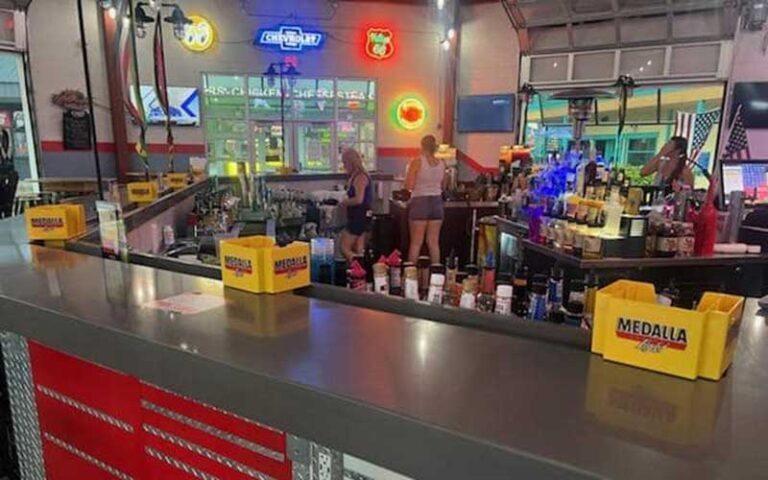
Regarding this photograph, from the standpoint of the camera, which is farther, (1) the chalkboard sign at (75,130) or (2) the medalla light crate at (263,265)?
(1) the chalkboard sign at (75,130)

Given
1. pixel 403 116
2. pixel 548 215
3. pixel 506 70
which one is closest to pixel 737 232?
pixel 548 215

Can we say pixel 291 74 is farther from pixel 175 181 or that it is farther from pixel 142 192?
pixel 142 192

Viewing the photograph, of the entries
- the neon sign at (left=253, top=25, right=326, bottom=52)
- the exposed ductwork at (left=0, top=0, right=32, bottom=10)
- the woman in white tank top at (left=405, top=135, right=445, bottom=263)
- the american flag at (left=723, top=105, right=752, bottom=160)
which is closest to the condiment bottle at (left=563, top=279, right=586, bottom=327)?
the woman in white tank top at (left=405, top=135, right=445, bottom=263)

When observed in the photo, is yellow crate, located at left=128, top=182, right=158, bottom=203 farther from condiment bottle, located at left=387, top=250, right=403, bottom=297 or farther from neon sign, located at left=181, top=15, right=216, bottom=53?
neon sign, located at left=181, top=15, right=216, bottom=53

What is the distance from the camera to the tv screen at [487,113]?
931 centimetres

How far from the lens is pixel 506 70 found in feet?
30.4

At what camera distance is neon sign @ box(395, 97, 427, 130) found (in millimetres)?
10102

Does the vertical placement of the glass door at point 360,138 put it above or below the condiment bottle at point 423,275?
above

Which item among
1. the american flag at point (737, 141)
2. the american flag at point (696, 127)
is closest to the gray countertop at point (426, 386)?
the american flag at point (737, 141)

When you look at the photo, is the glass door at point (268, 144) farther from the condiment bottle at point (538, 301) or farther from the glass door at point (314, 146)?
the condiment bottle at point (538, 301)

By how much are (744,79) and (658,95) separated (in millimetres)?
1117

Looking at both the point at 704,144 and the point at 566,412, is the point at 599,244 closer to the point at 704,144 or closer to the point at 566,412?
the point at 566,412

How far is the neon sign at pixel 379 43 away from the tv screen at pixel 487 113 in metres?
1.67

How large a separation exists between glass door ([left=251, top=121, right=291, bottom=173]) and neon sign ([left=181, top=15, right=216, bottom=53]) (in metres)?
1.57
